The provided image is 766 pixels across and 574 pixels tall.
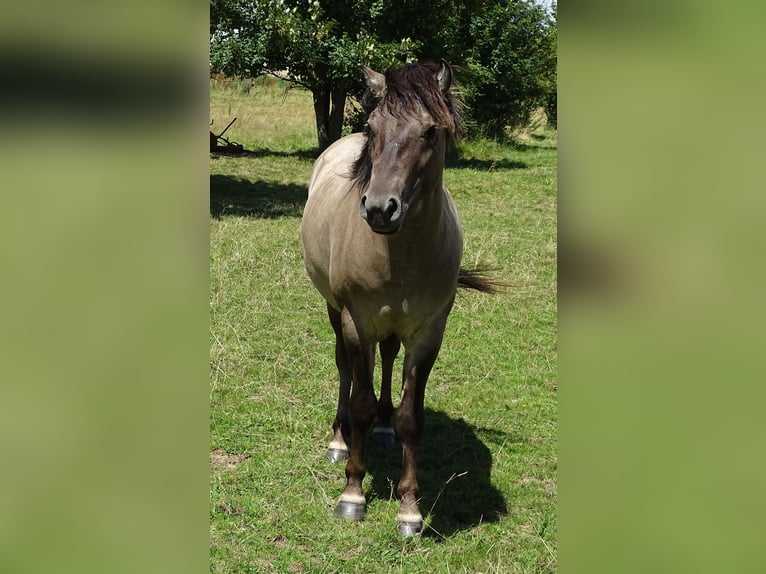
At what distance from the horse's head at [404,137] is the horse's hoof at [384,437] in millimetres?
2122

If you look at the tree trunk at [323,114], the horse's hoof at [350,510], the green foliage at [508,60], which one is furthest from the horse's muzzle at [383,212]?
the green foliage at [508,60]

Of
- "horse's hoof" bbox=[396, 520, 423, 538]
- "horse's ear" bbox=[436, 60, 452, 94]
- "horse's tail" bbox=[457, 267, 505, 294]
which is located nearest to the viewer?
"horse's ear" bbox=[436, 60, 452, 94]

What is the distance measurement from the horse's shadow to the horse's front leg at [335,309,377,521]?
0.25 m

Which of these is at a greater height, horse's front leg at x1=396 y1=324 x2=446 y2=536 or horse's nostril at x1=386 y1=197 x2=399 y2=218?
horse's nostril at x1=386 y1=197 x2=399 y2=218

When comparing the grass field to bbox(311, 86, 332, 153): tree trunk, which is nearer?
the grass field

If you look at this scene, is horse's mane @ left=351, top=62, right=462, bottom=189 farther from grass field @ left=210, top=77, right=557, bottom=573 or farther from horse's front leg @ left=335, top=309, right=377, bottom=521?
grass field @ left=210, top=77, right=557, bottom=573

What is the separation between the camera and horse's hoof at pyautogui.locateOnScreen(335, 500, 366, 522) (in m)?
3.92

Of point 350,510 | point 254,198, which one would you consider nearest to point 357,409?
point 350,510
